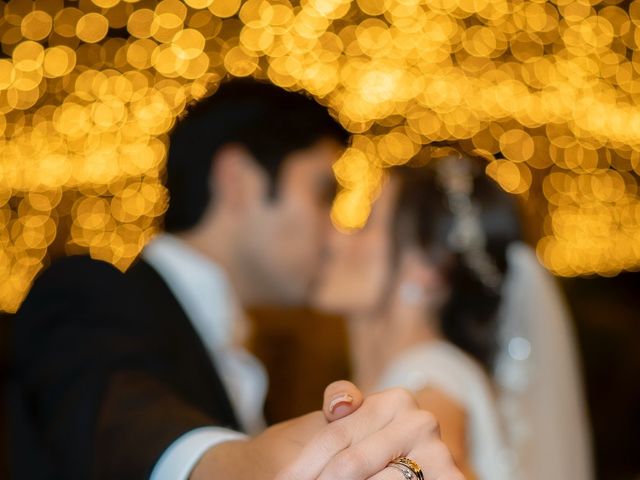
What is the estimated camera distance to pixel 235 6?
459 cm

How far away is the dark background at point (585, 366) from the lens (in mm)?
5586

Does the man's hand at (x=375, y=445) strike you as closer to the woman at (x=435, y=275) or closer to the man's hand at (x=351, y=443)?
the man's hand at (x=351, y=443)

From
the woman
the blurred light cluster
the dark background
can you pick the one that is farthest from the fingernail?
A: the dark background

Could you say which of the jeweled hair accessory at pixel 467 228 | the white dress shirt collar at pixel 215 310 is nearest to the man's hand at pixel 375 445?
the white dress shirt collar at pixel 215 310

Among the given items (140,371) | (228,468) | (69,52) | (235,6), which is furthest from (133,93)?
(228,468)

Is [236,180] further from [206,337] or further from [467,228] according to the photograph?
[467,228]

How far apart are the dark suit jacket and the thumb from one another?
0.32m

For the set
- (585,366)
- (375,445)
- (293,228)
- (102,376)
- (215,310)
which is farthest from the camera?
(585,366)

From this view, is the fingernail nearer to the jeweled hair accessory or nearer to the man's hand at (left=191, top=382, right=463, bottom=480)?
the man's hand at (left=191, top=382, right=463, bottom=480)

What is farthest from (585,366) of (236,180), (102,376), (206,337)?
(102,376)

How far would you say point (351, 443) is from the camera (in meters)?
0.86

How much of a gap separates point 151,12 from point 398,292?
280 centimetres

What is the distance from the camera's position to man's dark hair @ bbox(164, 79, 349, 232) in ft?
8.02

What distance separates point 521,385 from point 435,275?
351 millimetres
